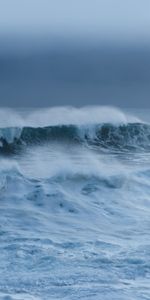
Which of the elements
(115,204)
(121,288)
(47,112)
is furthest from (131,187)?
(47,112)

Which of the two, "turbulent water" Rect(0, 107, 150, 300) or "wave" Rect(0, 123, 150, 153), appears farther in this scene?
"wave" Rect(0, 123, 150, 153)

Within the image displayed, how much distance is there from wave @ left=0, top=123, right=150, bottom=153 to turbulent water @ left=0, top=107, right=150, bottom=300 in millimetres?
23

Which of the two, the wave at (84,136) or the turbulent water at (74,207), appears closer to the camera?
the turbulent water at (74,207)

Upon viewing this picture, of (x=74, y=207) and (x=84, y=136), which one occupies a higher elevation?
(x=84, y=136)

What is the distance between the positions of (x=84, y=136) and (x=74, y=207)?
20.4 ft

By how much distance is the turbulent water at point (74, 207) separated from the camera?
4.64m

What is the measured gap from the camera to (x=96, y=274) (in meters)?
4.80

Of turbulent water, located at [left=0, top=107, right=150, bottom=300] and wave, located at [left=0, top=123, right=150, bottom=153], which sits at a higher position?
wave, located at [left=0, top=123, right=150, bottom=153]

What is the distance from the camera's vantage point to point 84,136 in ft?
44.2

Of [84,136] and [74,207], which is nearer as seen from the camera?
[74,207]

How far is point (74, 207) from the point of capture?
7.36m

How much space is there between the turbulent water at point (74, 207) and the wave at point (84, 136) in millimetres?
23

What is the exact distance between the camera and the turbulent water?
4645 mm

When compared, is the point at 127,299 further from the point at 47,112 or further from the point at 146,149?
the point at 47,112
